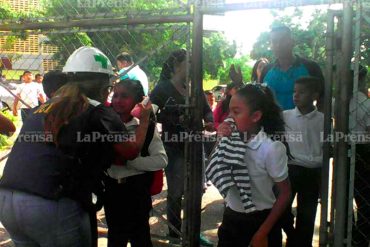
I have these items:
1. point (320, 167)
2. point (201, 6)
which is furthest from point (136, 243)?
point (201, 6)

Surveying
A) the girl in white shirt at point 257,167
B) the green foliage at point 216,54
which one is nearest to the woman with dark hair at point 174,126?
the girl in white shirt at point 257,167

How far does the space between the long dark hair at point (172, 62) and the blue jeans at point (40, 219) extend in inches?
86.9

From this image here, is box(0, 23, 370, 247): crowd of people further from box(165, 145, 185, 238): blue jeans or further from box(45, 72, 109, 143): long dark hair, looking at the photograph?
box(165, 145, 185, 238): blue jeans

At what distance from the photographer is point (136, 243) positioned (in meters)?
3.09

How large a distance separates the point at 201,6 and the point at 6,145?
740 centimetres

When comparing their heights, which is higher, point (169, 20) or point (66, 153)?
point (169, 20)

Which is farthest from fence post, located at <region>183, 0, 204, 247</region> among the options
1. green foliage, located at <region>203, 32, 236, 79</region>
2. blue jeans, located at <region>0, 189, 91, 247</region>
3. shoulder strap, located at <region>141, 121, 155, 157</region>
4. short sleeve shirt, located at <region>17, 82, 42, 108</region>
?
green foliage, located at <region>203, 32, 236, 79</region>

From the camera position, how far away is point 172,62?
427cm

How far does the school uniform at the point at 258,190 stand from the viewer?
248cm

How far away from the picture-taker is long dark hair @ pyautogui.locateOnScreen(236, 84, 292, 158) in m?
2.57

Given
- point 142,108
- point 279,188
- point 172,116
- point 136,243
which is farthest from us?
point 172,116

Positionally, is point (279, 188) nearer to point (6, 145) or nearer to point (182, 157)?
point (182, 157)

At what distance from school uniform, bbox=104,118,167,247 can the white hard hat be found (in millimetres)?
517

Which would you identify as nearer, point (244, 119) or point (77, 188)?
point (77, 188)
